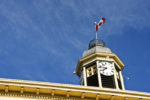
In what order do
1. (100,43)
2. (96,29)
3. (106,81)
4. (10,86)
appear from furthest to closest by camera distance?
(96,29) < (100,43) < (106,81) < (10,86)

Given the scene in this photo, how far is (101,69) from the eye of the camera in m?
29.0

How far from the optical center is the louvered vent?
93.8 ft

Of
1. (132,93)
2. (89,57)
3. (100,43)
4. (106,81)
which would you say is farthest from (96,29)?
(132,93)

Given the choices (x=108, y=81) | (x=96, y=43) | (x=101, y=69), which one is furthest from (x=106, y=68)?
(x=96, y=43)

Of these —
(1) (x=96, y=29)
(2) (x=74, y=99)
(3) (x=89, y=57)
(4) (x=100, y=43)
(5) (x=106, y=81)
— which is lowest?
(2) (x=74, y=99)

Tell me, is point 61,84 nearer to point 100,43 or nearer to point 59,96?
point 59,96

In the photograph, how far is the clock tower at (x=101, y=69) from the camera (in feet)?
94.8

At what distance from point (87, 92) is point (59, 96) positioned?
180cm

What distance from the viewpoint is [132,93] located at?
66.5 ft

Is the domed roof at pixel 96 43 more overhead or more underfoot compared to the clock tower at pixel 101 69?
more overhead

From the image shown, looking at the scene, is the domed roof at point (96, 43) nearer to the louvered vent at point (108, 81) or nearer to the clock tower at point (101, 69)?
the clock tower at point (101, 69)

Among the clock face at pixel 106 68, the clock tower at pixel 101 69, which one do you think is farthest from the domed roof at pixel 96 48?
the clock face at pixel 106 68

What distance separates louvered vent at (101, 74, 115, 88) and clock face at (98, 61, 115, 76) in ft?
1.13

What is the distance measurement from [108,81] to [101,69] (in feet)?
4.23
